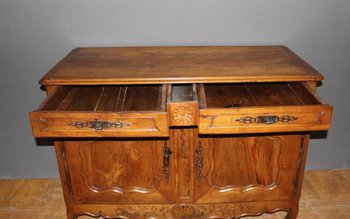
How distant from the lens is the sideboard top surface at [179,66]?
1162 millimetres

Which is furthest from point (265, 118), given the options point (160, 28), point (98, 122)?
point (160, 28)

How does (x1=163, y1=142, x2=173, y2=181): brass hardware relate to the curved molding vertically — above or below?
above

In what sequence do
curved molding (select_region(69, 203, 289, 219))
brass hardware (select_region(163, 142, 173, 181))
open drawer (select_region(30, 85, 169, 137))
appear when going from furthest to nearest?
curved molding (select_region(69, 203, 289, 219))
brass hardware (select_region(163, 142, 173, 181))
open drawer (select_region(30, 85, 169, 137))

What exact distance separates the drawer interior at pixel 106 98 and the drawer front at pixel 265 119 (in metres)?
0.19

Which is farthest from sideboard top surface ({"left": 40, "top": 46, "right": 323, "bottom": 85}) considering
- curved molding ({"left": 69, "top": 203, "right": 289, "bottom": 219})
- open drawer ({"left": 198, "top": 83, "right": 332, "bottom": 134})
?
curved molding ({"left": 69, "top": 203, "right": 289, "bottom": 219})

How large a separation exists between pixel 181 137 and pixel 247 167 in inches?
12.3

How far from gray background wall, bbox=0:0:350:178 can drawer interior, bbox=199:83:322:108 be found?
268 millimetres

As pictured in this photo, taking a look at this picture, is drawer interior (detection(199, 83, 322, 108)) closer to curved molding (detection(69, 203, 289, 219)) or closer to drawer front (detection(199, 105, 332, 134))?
drawer front (detection(199, 105, 332, 134))

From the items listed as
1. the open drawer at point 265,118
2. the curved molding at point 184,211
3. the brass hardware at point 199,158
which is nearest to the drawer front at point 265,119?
the open drawer at point 265,118

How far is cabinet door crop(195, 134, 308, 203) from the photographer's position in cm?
130

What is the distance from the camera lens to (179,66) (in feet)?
4.17

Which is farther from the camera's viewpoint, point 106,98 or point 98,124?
point 106,98

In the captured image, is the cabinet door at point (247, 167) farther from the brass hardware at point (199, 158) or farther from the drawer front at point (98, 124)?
the drawer front at point (98, 124)

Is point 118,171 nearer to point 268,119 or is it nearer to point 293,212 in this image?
point 268,119
